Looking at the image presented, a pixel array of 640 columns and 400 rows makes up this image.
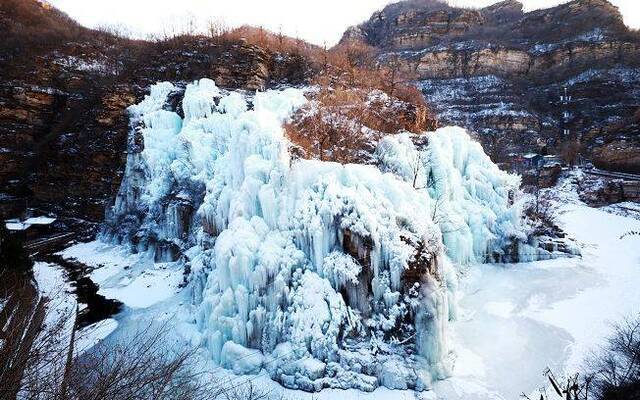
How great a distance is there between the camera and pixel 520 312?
38.9ft

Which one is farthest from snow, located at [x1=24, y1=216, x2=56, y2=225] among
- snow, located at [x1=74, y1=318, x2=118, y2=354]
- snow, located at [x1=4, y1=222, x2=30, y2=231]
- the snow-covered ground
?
snow, located at [x1=74, y1=318, x2=118, y2=354]

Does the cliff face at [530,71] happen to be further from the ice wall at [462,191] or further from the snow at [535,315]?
the ice wall at [462,191]

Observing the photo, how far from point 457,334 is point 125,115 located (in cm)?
2362

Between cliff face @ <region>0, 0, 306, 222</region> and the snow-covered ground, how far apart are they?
253 inches

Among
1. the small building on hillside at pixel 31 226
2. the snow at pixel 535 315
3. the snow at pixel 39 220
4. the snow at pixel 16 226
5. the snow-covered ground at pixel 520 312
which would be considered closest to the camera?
the snow-covered ground at pixel 520 312

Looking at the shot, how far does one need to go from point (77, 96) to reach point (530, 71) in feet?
180

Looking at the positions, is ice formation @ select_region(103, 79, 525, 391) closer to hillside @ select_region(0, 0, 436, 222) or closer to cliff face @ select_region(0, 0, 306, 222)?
hillside @ select_region(0, 0, 436, 222)

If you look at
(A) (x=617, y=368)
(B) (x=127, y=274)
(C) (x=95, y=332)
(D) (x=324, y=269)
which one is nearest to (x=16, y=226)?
(B) (x=127, y=274)

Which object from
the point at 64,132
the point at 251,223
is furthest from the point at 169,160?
the point at 251,223

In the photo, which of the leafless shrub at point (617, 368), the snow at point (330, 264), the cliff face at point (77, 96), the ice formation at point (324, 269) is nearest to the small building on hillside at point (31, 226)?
the cliff face at point (77, 96)

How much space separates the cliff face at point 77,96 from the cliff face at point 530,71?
91.0 ft

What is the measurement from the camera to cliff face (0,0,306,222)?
22.7 m

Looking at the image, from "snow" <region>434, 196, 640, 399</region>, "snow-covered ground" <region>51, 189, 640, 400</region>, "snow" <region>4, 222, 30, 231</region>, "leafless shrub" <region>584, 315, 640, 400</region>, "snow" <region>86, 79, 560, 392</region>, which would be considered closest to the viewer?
"leafless shrub" <region>584, 315, 640, 400</region>

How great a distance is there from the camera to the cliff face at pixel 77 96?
22.7 meters
